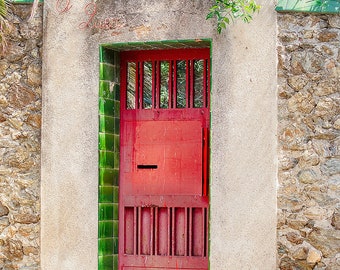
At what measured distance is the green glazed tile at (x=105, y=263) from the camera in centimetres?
870

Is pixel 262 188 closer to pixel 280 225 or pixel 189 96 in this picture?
pixel 280 225

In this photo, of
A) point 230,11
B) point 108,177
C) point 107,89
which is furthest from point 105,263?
point 230,11

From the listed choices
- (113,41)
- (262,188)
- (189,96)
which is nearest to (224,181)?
(262,188)

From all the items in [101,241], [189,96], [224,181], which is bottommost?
[101,241]

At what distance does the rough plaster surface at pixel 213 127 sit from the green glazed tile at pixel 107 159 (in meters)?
0.06

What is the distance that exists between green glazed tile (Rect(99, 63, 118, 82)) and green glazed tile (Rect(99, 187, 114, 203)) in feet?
3.27

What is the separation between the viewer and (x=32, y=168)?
29.3ft

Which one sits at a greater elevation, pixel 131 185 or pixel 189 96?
pixel 189 96

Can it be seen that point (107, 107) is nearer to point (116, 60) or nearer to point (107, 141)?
point (107, 141)

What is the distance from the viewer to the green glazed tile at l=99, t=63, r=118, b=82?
28.9 feet

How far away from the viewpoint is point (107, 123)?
8828mm

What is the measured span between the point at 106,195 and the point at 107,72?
1.12 metres

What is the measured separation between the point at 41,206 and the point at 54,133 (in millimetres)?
676

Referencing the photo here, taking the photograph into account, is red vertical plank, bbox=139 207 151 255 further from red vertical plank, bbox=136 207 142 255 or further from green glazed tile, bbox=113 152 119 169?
green glazed tile, bbox=113 152 119 169
